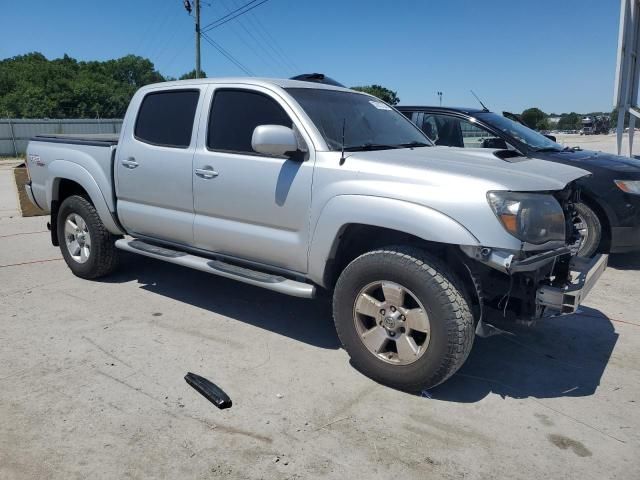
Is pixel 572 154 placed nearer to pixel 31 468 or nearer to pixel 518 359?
pixel 518 359

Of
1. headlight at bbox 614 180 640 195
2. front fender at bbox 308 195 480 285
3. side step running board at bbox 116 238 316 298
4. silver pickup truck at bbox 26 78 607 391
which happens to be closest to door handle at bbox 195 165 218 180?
silver pickup truck at bbox 26 78 607 391

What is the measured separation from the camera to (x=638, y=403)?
129 inches

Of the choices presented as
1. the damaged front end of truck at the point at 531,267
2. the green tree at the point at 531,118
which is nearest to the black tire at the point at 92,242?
the damaged front end of truck at the point at 531,267

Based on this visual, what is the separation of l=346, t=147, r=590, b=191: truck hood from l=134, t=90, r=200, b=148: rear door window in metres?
1.68

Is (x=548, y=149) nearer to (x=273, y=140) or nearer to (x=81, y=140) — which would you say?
(x=273, y=140)

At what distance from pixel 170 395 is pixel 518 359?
2.42 m

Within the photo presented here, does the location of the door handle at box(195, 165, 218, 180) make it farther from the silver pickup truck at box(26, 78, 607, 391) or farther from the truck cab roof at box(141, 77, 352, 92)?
the truck cab roof at box(141, 77, 352, 92)

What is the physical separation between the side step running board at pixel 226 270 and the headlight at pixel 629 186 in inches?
158

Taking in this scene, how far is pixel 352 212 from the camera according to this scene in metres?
3.39

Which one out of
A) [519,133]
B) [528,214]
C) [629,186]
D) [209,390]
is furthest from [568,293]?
[519,133]

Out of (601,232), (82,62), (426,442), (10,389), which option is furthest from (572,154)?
(82,62)

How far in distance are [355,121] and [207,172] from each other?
1215 mm

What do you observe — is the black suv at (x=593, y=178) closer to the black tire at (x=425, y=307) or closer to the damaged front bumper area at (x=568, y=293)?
the damaged front bumper area at (x=568, y=293)

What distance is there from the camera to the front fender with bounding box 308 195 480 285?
302cm
